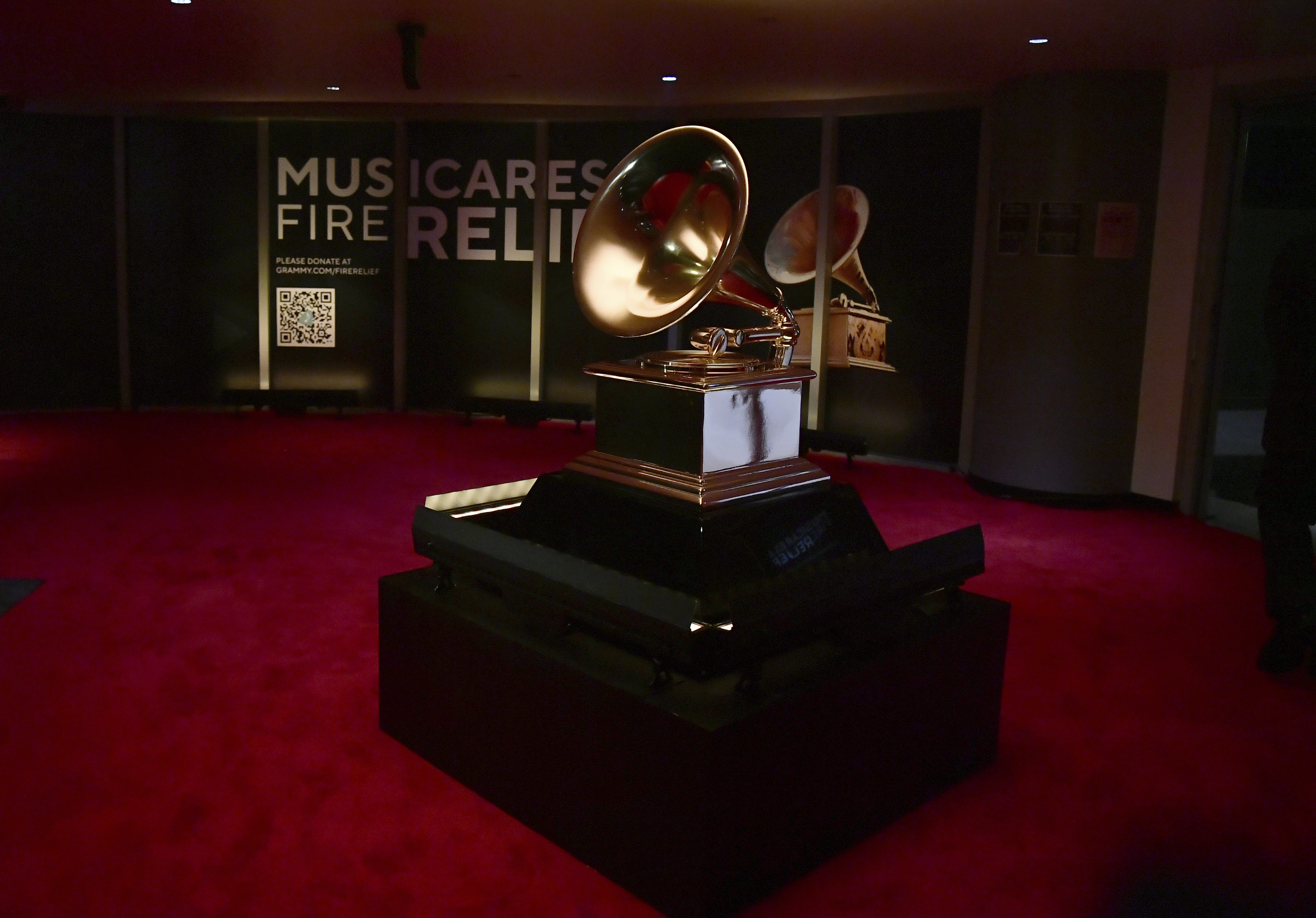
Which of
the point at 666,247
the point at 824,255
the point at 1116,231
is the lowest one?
the point at 666,247

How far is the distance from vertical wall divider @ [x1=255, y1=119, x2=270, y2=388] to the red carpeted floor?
3.23 m

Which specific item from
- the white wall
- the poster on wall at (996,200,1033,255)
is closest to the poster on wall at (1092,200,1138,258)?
the white wall

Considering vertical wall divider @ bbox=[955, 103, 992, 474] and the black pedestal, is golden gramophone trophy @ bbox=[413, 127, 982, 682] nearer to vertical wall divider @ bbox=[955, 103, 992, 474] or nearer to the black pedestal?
the black pedestal

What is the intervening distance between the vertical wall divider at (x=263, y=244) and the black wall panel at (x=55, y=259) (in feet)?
3.44

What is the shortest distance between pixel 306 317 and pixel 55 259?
182 centimetres

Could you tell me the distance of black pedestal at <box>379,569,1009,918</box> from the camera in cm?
207

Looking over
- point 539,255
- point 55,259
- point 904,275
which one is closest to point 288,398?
point 55,259

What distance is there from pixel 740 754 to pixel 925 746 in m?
0.70

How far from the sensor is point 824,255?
7246 millimetres

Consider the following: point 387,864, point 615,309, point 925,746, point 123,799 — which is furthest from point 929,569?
point 123,799

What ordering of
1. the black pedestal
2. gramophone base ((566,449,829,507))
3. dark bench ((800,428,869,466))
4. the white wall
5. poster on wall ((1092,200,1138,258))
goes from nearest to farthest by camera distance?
the black pedestal → gramophone base ((566,449,829,507)) → the white wall → poster on wall ((1092,200,1138,258)) → dark bench ((800,428,869,466))

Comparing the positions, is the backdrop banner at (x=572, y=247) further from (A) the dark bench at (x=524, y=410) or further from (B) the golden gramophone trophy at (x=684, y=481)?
(B) the golden gramophone trophy at (x=684, y=481)

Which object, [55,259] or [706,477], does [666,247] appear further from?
[55,259]

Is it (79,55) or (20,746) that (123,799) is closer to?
(20,746)
